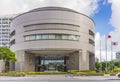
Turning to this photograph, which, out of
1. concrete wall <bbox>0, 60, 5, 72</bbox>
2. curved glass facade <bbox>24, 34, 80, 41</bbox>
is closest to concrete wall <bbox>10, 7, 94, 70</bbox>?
curved glass facade <bbox>24, 34, 80, 41</bbox>

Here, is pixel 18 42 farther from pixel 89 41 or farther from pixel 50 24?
pixel 89 41

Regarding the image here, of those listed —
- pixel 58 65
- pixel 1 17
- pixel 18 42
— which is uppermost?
pixel 1 17

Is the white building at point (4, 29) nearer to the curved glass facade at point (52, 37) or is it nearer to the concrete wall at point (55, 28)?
the concrete wall at point (55, 28)

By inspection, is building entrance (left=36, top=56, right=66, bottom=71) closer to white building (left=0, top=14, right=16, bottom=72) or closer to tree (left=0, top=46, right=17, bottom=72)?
tree (left=0, top=46, right=17, bottom=72)

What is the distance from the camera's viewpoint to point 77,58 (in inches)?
3118

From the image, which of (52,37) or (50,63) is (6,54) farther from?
(50,63)

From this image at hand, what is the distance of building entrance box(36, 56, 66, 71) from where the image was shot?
92.3 m

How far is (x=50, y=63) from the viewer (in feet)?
309

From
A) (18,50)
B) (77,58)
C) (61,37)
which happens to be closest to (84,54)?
(77,58)

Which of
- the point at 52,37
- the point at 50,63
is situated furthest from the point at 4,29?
the point at 52,37

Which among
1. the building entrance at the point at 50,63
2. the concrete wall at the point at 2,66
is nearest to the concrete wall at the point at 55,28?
the concrete wall at the point at 2,66

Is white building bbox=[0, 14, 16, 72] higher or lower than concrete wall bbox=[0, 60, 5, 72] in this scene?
higher

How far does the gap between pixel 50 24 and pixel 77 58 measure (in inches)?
497

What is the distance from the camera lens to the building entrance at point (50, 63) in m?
92.3
